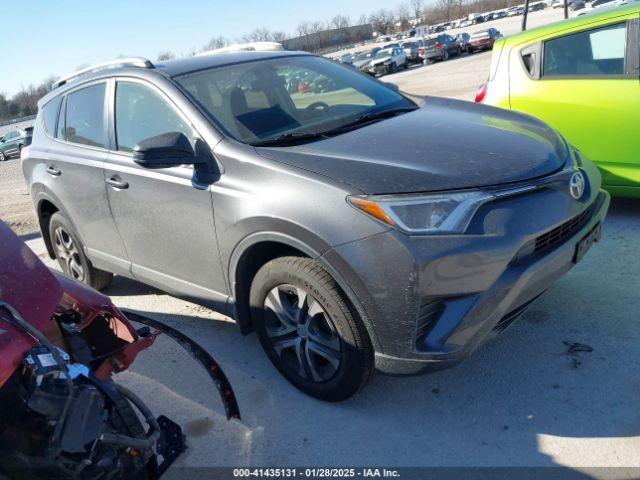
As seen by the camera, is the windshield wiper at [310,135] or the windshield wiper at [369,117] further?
the windshield wiper at [369,117]

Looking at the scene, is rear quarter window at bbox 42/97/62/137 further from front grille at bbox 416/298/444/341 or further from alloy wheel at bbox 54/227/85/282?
front grille at bbox 416/298/444/341

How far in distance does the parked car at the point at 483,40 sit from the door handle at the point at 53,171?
134ft

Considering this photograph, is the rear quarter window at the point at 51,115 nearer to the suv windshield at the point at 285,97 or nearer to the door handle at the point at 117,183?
the door handle at the point at 117,183

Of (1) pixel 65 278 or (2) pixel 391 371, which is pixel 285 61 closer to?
(1) pixel 65 278

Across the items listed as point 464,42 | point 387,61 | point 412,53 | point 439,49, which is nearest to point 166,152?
point 387,61

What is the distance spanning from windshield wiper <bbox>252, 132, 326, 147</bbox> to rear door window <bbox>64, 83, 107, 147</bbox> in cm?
143

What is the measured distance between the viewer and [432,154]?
272 centimetres

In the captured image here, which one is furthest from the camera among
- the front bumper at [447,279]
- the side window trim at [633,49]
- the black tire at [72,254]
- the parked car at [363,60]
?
the parked car at [363,60]

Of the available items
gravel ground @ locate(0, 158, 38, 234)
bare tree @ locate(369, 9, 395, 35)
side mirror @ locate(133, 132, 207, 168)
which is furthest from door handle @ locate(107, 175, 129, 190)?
bare tree @ locate(369, 9, 395, 35)

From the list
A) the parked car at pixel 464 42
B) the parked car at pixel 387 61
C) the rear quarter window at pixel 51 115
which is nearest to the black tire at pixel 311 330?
the rear quarter window at pixel 51 115

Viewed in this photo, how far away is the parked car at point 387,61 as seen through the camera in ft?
132

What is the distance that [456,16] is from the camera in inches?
4872

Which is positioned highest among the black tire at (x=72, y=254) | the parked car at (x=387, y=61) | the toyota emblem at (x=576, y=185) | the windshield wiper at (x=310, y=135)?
the windshield wiper at (x=310, y=135)

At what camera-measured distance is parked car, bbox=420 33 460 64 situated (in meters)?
41.6
